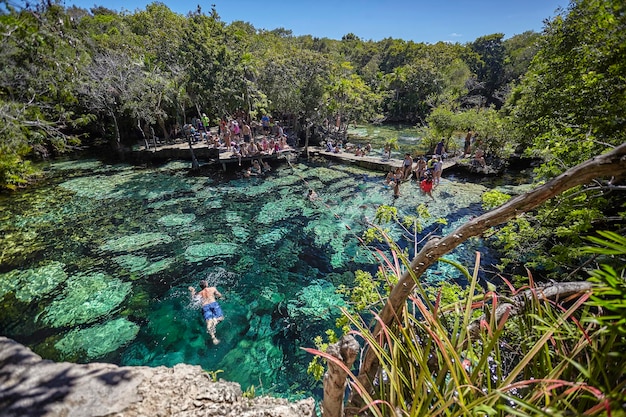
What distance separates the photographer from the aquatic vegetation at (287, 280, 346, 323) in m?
6.64

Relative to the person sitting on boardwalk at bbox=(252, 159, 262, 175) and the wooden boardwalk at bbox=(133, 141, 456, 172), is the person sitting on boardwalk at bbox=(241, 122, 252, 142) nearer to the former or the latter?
the wooden boardwalk at bbox=(133, 141, 456, 172)

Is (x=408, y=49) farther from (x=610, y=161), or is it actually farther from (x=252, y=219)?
(x=610, y=161)

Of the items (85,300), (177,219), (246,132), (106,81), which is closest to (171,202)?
(177,219)

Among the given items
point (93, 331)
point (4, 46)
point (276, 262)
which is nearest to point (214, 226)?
point (276, 262)

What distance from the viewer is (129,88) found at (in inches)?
643

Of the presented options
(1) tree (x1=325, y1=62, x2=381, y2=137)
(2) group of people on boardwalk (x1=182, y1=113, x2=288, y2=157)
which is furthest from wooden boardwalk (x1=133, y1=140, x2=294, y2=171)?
(1) tree (x1=325, y1=62, x2=381, y2=137)

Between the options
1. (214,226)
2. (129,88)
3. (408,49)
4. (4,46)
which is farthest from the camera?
(408,49)

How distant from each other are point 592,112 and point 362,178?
10.4 meters

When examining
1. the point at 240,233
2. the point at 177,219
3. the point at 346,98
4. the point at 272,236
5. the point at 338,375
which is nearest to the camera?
the point at 338,375

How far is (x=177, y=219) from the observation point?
11062 millimetres

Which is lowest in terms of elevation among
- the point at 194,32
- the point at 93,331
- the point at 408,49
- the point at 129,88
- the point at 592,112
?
the point at 93,331

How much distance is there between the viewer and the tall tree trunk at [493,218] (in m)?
1.13

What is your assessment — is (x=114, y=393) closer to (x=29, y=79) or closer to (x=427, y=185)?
(x=427, y=185)

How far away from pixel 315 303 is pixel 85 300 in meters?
5.40
